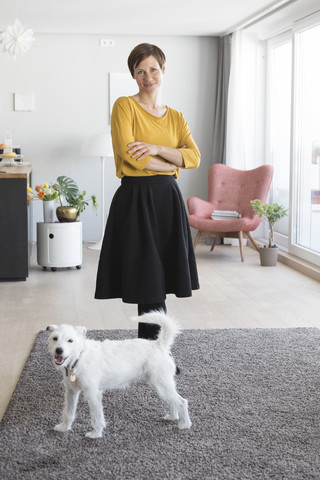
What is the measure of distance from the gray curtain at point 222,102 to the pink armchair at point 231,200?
1.79ft

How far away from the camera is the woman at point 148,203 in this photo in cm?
270

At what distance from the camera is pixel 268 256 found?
6141 mm

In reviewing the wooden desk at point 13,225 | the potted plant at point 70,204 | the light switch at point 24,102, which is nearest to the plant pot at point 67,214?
the potted plant at point 70,204

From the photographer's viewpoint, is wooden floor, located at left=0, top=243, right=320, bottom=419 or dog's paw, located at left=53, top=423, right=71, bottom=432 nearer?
dog's paw, located at left=53, top=423, right=71, bottom=432

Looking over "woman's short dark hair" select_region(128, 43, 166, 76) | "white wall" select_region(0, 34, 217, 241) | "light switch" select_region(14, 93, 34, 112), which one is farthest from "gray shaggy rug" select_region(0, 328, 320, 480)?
"light switch" select_region(14, 93, 34, 112)

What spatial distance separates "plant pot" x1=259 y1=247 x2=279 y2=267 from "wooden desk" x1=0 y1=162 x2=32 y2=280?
2.24 meters

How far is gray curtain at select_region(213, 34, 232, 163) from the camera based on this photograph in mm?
7305

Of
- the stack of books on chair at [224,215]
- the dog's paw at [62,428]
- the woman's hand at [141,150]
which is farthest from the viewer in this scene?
the stack of books on chair at [224,215]

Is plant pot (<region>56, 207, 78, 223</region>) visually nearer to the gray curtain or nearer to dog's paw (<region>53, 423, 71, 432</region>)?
the gray curtain

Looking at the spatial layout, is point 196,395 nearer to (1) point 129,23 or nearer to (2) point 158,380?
(2) point 158,380

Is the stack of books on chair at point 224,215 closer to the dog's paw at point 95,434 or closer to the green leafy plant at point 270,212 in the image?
the green leafy plant at point 270,212

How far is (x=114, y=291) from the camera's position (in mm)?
2848

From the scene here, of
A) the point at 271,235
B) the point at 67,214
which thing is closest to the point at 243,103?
the point at 271,235

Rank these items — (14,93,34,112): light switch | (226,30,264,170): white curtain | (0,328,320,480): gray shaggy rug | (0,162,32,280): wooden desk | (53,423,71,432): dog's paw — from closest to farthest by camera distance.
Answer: (0,328,320,480): gray shaggy rug
(53,423,71,432): dog's paw
(0,162,32,280): wooden desk
(226,30,264,170): white curtain
(14,93,34,112): light switch
